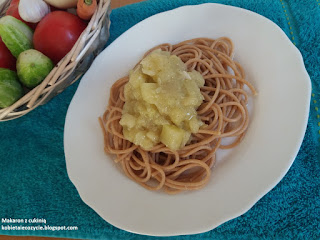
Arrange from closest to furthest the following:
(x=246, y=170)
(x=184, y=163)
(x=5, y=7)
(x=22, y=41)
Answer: (x=246, y=170)
(x=184, y=163)
(x=22, y=41)
(x=5, y=7)

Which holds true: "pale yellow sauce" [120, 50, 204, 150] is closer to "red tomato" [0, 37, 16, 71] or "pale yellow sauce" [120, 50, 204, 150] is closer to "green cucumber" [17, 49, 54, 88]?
"green cucumber" [17, 49, 54, 88]

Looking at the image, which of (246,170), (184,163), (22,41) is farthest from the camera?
(22,41)

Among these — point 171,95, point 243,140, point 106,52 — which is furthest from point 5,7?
point 243,140

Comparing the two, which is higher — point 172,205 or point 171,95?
point 171,95

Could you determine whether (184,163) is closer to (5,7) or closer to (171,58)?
(171,58)

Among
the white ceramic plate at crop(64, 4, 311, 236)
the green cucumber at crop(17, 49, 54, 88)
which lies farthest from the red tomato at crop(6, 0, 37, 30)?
the white ceramic plate at crop(64, 4, 311, 236)

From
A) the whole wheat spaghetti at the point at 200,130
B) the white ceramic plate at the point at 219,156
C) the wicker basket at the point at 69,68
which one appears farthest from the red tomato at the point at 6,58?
the whole wheat spaghetti at the point at 200,130

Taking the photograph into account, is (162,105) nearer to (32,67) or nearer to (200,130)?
(200,130)
